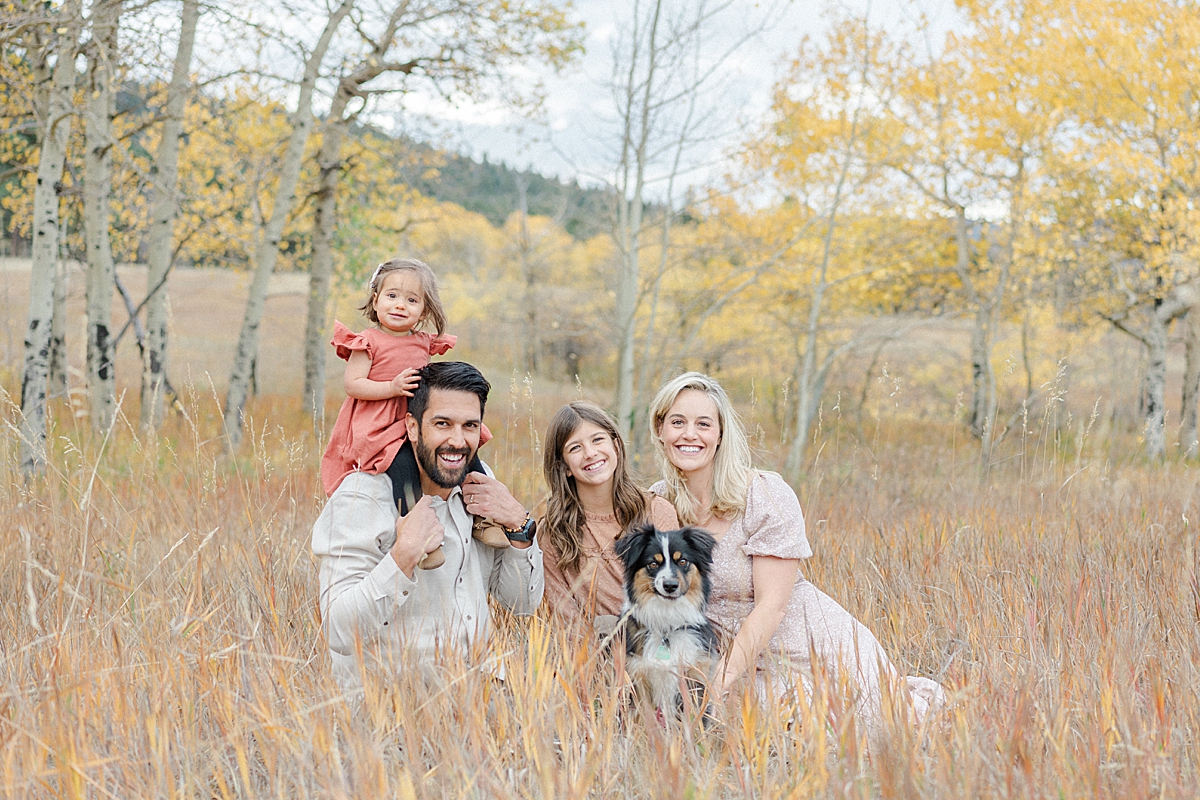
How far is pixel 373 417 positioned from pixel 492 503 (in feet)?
1.62

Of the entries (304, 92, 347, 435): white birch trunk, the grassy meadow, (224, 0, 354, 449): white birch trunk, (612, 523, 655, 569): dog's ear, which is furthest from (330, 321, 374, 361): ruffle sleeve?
(304, 92, 347, 435): white birch trunk

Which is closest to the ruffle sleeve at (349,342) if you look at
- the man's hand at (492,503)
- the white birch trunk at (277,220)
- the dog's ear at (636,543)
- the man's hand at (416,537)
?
the man's hand at (492,503)

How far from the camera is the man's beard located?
2582 millimetres

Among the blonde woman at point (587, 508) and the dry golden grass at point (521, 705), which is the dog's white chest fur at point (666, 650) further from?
the blonde woman at point (587, 508)

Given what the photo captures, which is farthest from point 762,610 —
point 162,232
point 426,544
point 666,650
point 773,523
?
point 162,232

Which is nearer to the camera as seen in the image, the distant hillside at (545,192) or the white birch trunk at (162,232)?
the distant hillside at (545,192)

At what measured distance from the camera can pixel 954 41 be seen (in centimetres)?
1412

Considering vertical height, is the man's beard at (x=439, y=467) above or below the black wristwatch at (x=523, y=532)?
above

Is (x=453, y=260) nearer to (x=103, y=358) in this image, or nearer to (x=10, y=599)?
(x=103, y=358)

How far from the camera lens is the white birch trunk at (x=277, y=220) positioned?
27.3 feet

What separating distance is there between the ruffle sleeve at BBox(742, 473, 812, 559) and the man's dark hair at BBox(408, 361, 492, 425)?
110 centimetres

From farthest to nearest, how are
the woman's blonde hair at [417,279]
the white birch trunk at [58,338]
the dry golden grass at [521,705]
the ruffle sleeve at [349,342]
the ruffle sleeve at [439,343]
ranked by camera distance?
the white birch trunk at [58,338], the ruffle sleeve at [439,343], the woman's blonde hair at [417,279], the ruffle sleeve at [349,342], the dry golden grass at [521,705]

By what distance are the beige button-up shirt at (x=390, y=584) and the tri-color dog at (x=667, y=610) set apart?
384 millimetres

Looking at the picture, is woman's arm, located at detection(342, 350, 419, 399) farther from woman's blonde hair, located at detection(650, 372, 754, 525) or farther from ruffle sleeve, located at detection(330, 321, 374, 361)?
woman's blonde hair, located at detection(650, 372, 754, 525)
